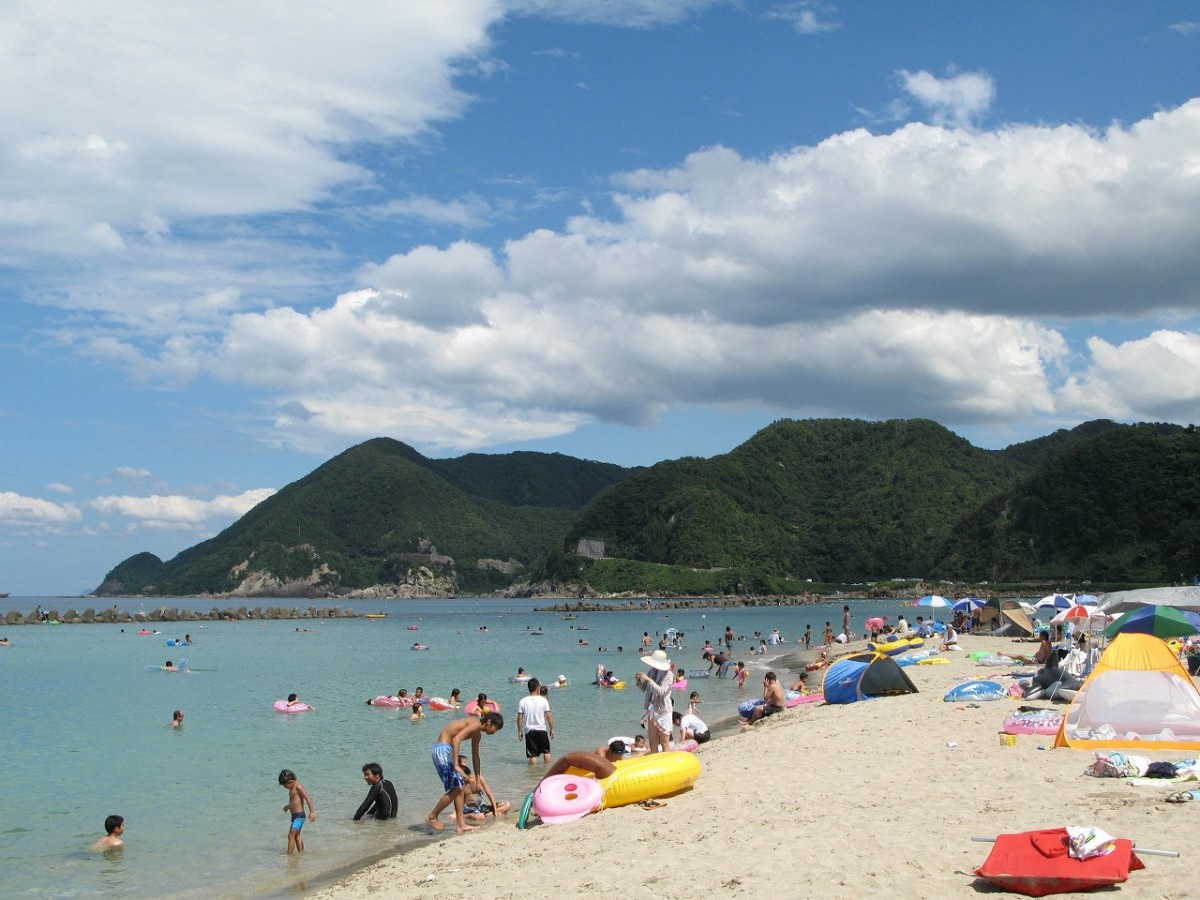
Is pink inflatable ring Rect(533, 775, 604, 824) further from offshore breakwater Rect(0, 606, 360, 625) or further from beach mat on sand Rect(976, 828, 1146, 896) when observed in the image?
offshore breakwater Rect(0, 606, 360, 625)

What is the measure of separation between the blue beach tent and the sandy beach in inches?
268

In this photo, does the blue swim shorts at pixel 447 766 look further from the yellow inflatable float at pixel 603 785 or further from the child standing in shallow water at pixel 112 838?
the child standing in shallow water at pixel 112 838

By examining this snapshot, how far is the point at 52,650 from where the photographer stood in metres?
59.7

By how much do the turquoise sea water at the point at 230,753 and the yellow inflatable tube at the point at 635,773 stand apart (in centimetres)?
240

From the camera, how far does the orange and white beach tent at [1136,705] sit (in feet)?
41.1

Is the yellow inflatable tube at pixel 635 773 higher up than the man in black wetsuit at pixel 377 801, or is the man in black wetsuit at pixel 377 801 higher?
the yellow inflatable tube at pixel 635 773

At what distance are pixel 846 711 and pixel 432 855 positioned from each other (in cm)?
1059

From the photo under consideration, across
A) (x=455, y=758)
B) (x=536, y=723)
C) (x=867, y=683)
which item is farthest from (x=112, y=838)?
(x=867, y=683)

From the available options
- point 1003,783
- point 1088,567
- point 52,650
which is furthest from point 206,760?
point 1088,567

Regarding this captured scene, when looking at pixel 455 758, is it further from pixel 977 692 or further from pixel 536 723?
pixel 977 692

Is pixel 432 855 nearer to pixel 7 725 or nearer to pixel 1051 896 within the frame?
pixel 1051 896

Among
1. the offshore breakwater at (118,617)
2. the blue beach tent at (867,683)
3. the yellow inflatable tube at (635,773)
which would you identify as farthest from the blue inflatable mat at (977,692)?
the offshore breakwater at (118,617)

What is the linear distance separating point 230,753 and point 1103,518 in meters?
121

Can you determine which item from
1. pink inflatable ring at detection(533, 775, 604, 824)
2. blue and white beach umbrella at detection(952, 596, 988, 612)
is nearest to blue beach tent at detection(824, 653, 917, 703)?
pink inflatable ring at detection(533, 775, 604, 824)
